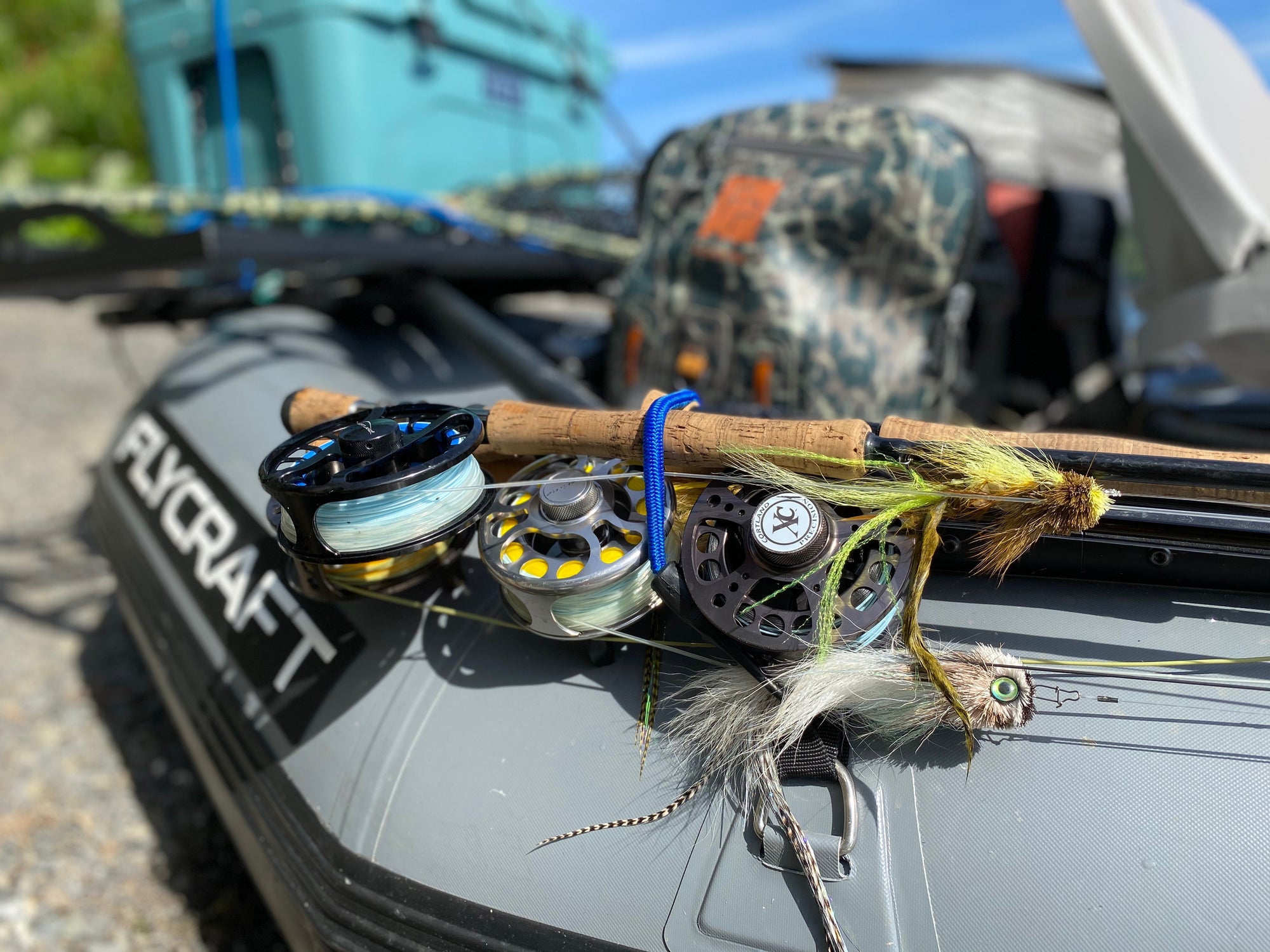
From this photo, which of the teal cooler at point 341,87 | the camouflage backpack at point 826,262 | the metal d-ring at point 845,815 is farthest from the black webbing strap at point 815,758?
the teal cooler at point 341,87

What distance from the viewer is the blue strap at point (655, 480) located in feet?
3.55

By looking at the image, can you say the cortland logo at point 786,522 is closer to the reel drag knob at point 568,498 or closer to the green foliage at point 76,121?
the reel drag knob at point 568,498

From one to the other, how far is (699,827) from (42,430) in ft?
17.6

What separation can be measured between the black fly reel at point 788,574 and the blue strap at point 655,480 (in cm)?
3

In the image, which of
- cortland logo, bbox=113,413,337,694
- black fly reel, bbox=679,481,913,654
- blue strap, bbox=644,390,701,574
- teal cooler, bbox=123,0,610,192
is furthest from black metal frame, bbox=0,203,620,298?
black fly reel, bbox=679,481,913,654

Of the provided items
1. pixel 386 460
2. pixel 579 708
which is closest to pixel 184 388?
pixel 386 460

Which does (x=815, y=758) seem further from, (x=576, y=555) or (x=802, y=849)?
(x=576, y=555)

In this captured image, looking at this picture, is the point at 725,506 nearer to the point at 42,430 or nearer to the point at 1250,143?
the point at 1250,143

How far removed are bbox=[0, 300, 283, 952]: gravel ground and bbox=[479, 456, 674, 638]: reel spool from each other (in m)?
1.23

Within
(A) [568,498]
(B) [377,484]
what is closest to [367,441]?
(B) [377,484]

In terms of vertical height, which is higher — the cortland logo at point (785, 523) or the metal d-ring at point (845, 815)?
the cortland logo at point (785, 523)

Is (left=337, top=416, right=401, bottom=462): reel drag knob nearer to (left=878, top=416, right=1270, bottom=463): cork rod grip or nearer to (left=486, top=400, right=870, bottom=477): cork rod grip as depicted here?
(left=486, top=400, right=870, bottom=477): cork rod grip

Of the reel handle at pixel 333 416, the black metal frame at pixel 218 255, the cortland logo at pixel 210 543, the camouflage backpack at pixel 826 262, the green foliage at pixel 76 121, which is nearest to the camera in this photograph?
the reel handle at pixel 333 416

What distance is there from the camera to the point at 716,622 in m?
1.01
